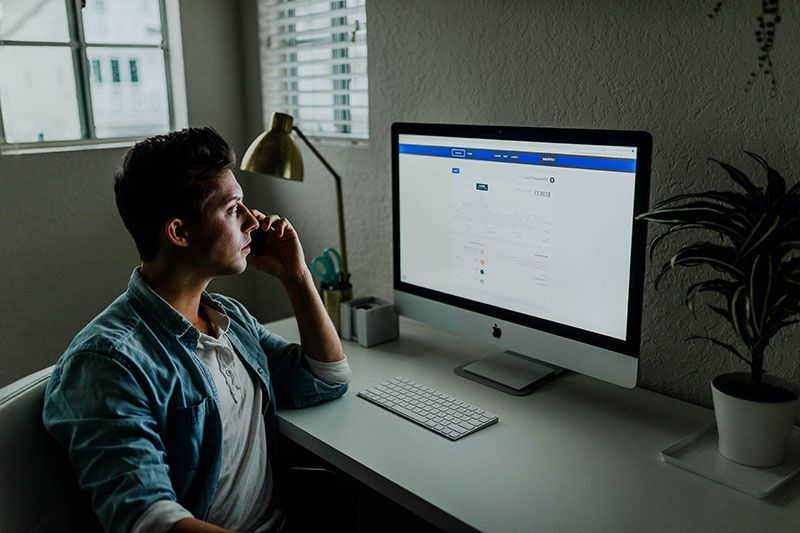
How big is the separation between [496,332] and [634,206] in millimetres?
452

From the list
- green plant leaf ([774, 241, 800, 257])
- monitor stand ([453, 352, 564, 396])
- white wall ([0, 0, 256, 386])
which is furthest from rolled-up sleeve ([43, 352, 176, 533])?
white wall ([0, 0, 256, 386])

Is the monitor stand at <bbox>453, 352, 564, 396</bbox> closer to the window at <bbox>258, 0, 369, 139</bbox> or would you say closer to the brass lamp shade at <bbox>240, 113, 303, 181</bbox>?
the brass lamp shade at <bbox>240, 113, 303, 181</bbox>

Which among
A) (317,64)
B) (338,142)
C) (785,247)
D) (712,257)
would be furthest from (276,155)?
(785,247)

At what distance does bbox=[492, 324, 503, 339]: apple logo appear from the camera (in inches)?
65.6

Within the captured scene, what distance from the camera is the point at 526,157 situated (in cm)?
153

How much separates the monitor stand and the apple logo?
9 centimetres

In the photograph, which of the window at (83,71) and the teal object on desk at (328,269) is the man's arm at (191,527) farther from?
the window at (83,71)

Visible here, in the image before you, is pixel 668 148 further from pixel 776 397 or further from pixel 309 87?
pixel 309 87

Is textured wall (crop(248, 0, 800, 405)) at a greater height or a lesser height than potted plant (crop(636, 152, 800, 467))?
greater

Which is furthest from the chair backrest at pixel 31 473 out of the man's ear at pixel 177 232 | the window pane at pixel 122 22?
the window pane at pixel 122 22

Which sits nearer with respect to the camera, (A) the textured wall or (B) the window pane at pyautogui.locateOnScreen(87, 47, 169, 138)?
(A) the textured wall

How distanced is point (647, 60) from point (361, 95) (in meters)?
0.99

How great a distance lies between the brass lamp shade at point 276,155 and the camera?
6.19ft

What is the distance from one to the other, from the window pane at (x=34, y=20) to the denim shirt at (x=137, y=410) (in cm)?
130
